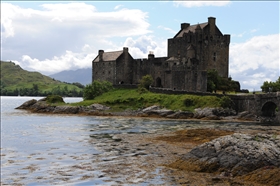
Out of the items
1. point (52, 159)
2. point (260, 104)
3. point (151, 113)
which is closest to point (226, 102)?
point (260, 104)

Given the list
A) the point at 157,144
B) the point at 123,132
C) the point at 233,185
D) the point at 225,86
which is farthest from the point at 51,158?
the point at 225,86

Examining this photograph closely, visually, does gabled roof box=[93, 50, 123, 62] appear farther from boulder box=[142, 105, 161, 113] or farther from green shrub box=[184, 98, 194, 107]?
green shrub box=[184, 98, 194, 107]

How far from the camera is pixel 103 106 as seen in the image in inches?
3472

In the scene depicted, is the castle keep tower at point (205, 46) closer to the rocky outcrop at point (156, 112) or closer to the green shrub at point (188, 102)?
the green shrub at point (188, 102)

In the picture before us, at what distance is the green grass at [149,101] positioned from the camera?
3054 inches

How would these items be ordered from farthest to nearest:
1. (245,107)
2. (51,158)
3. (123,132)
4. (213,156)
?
(245,107), (123,132), (51,158), (213,156)

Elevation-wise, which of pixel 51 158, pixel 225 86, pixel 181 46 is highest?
pixel 181 46

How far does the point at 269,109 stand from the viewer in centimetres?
7619

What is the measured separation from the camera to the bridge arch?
73738 millimetres

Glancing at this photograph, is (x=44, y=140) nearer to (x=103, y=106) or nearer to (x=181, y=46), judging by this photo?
(x=103, y=106)

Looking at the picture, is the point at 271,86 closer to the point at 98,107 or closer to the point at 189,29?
the point at 189,29

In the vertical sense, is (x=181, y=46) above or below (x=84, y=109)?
above

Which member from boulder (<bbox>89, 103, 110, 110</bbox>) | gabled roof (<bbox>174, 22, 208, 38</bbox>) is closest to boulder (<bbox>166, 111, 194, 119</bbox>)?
boulder (<bbox>89, 103, 110, 110</bbox>)

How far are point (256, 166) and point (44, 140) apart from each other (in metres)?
26.3
